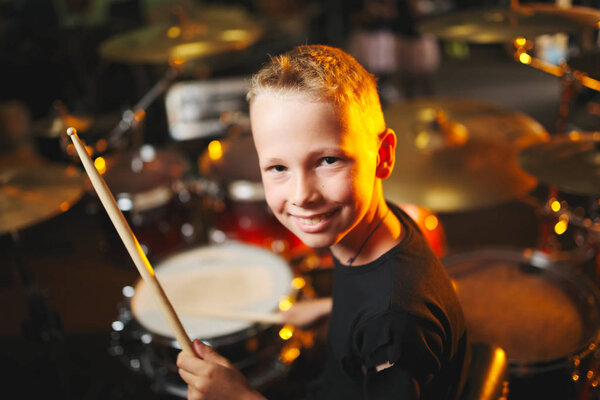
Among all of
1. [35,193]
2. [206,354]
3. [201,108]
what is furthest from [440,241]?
[201,108]

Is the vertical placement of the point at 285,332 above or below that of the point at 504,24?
below

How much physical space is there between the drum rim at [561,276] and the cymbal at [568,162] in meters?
0.22

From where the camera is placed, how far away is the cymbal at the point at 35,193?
135 cm

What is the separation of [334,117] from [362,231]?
207 millimetres

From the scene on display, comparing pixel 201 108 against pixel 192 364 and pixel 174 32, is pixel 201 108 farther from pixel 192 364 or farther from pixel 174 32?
pixel 192 364

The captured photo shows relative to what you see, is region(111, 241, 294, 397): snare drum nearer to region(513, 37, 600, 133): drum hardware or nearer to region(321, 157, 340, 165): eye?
region(321, 157, 340, 165): eye

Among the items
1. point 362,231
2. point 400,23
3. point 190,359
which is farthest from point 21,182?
point 400,23

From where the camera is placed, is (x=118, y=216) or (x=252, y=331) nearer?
(x=118, y=216)

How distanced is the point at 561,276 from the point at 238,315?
0.81 m

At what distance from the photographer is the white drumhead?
4.07ft

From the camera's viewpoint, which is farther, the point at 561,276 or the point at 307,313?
the point at 561,276

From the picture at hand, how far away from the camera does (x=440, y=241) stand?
185 centimetres

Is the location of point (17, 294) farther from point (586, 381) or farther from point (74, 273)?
point (586, 381)

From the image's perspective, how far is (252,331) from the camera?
120 centimetres
